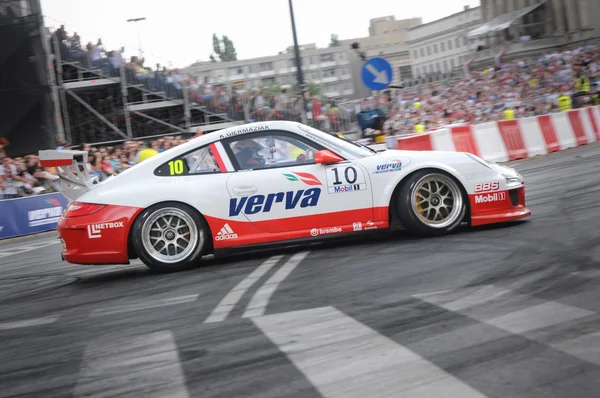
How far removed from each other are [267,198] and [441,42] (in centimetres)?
14032

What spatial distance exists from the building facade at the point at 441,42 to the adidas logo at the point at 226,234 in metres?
128

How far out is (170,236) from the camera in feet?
28.2

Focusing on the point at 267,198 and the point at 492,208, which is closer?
the point at 267,198

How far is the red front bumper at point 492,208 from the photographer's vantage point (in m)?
8.71

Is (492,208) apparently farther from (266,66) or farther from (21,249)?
(266,66)

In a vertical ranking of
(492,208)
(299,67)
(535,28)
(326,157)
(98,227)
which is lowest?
(492,208)

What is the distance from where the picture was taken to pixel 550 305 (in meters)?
5.16

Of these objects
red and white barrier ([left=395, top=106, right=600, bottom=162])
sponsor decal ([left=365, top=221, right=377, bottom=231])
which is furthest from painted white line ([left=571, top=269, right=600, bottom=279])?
red and white barrier ([left=395, top=106, right=600, bottom=162])

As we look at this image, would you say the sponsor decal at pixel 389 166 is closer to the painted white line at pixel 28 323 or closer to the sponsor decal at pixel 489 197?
the sponsor decal at pixel 489 197

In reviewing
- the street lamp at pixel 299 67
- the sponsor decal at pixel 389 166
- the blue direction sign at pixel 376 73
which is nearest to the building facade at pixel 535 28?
the street lamp at pixel 299 67

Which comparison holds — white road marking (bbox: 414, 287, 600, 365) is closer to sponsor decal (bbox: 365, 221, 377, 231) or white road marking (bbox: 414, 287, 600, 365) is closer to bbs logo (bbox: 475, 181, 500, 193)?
sponsor decal (bbox: 365, 221, 377, 231)

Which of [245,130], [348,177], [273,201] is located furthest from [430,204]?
[245,130]

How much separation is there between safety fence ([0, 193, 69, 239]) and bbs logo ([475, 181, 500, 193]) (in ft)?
Result: 40.9

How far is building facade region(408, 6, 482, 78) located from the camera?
5394 inches
